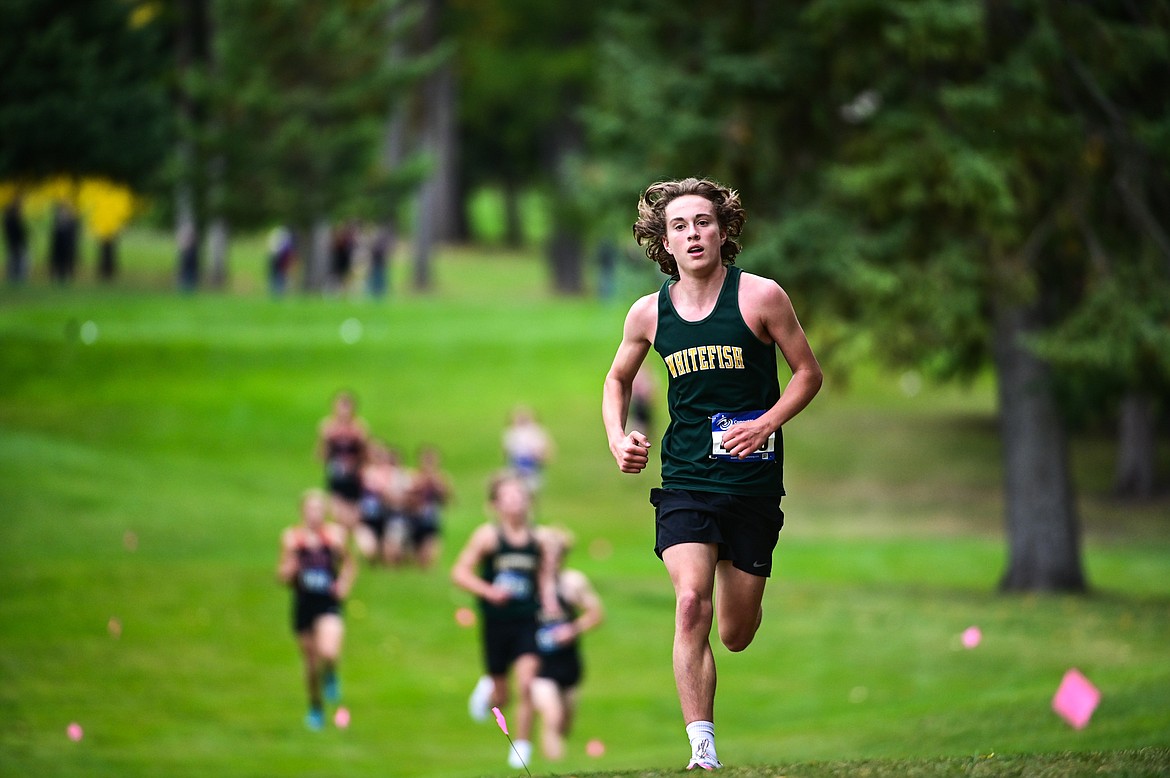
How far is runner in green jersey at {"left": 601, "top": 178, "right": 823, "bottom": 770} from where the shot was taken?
6621 millimetres

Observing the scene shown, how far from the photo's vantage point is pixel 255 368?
40.5 meters

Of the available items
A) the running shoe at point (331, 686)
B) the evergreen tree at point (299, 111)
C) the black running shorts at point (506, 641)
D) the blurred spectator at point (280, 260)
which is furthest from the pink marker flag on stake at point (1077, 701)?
the blurred spectator at point (280, 260)

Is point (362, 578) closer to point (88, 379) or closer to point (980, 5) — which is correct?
point (980, 5)

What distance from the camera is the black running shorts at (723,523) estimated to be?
6.69 m

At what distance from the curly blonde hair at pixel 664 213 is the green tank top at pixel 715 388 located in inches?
8.1

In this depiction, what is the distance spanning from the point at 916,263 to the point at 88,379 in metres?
21.2

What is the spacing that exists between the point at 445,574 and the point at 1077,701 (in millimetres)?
13068

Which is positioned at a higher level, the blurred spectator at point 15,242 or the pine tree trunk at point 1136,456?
the blurred spectator at point 15,242

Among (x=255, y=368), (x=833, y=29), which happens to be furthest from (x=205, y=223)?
(x=833, y=29)

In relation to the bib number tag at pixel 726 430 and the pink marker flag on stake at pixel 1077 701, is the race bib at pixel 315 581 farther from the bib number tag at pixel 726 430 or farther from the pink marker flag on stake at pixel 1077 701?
the bib number tag at pixel 726 430

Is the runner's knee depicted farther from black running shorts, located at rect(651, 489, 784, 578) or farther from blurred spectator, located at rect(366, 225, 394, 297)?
blurred spectator, located at rect(366, 225, 394, 297)

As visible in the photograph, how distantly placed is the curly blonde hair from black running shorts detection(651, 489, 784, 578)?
2.95 feet

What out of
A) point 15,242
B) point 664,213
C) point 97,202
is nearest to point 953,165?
point 664,213

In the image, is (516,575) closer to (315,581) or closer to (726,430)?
(315,581)
